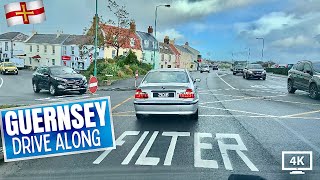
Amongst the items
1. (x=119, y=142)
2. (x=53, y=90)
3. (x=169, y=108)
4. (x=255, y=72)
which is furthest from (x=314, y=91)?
(x=255, y=72)

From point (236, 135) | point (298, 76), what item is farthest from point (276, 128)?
point (298, 76)

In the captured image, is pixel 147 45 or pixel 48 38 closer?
pixel 48 38

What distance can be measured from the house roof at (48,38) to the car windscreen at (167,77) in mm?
65547

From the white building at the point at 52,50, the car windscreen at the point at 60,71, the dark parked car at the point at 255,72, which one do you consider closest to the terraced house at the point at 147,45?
the white building at the point at 52,50

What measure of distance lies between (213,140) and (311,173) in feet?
8.88

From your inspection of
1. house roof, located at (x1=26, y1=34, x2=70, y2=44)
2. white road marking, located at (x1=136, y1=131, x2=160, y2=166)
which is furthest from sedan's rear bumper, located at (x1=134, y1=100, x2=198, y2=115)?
house roof, located at (x1=26, y1=34, x2=70, y2=44)

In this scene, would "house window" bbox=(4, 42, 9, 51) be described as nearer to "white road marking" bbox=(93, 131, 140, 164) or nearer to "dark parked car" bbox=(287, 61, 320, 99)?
"dark parked car" bbox=(287, 61, 320, 99)

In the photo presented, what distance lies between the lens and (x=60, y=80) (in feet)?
61.3

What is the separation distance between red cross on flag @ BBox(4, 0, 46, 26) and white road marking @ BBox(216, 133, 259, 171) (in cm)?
523

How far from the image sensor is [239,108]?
44.0 ft

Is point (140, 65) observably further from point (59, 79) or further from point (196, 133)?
point (196, 133)

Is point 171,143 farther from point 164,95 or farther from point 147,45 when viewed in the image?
point 147,45

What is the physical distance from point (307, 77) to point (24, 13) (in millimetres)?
15058

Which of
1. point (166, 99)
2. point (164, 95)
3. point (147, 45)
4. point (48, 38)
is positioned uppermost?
point (48, 38)
